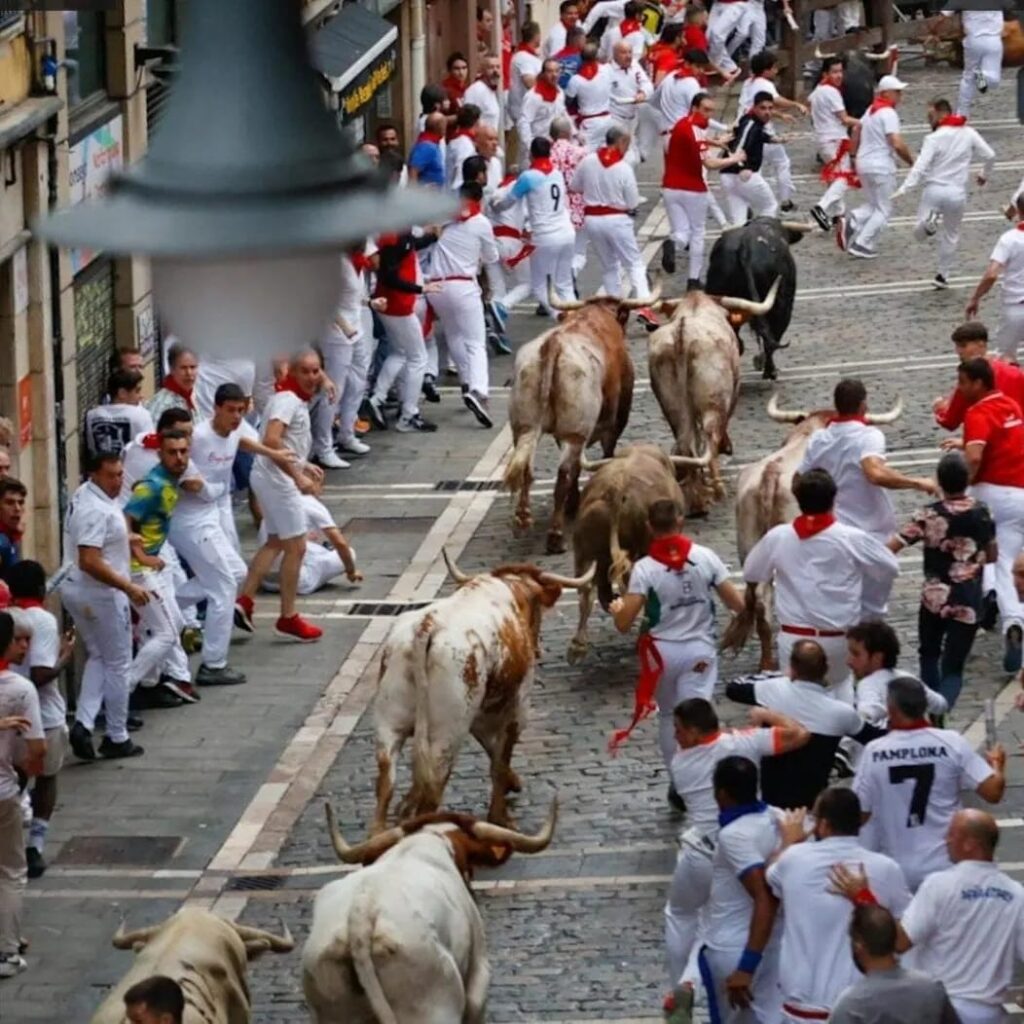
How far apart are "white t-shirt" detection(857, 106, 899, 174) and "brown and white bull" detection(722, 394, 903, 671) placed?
12.7 m

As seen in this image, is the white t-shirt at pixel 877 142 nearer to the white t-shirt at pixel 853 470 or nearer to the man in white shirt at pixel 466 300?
the man in white shirt at pixel 466 300

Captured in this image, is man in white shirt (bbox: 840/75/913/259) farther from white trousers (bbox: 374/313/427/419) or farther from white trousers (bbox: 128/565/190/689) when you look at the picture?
white trousers (bbox: 128/565/190/689)

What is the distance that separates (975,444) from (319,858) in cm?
431

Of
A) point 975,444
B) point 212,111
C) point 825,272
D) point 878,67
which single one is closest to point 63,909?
point 975,444

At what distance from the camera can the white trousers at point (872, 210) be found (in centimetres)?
2859

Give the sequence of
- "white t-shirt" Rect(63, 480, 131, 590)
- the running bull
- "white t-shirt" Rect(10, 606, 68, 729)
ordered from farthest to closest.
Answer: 1. the running bull
2. "white t-shirt" Rect(63, 480, 131, 590)
3. "white t-shirt" Rect(10, 606, 68, 729)

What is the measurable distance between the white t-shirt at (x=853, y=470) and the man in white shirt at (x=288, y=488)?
140 inches

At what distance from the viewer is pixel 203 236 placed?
127 inches

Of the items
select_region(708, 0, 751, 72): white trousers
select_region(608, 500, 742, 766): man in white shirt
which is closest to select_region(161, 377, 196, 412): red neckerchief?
select_region(608, 500, 742, 766): man in white shirt

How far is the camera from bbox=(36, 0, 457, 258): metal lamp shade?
128 inches

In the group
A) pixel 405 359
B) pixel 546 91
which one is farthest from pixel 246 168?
pixel 546 91

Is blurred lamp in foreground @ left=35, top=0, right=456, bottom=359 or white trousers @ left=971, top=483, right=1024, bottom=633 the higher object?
blurred lamp in foreground @ left=35, top=0, right=456, bottom=359

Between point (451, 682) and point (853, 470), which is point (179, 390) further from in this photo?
point (451, 682)

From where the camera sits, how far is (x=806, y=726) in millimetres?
11336
